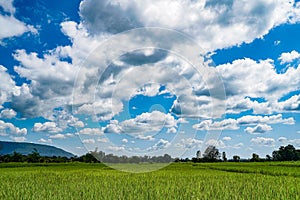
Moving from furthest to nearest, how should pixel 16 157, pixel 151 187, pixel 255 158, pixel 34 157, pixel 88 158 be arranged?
pixel 255 158, pixel 16 157, pixel 34 157, pixel 88 158, pixel 151 187

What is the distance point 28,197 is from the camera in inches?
276

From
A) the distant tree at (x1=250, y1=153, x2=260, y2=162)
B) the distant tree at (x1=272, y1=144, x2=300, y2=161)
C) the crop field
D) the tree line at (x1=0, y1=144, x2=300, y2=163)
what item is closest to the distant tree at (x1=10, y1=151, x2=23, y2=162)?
the tree line at (x1=0, y1=144, x2=300, y2=163)

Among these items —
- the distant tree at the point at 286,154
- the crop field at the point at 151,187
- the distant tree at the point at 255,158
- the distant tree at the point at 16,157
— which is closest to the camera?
the crop field at the point at 151,187

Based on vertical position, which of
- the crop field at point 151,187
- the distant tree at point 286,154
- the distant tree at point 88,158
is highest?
the distant tree at point 286,154

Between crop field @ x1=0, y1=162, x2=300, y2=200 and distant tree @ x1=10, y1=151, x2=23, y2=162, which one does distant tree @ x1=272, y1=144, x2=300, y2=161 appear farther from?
crop field @ x1=0, y1=162, x2=300, y2=200

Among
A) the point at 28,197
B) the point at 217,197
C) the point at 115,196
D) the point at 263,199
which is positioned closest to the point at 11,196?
the point at 28,197

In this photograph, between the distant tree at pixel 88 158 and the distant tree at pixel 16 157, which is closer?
the distant tree at pixel 88 158

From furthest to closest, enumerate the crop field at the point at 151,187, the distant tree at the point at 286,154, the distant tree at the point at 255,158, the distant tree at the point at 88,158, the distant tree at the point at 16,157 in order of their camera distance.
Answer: the distant tree at the point at 286,154 → the distant tree at the point at 255,158 → the distant tree at the point at 16,157 → the distant tree at the point at 88,158 → the crop field at the point at 151,187

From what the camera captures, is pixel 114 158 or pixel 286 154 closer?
pixel 114 158

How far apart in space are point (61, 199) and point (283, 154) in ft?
229

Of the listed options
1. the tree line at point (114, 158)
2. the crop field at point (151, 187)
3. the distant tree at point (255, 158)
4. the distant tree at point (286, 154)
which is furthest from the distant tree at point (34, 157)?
the distant tree at point (286, 154)

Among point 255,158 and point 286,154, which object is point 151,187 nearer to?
point 255,158

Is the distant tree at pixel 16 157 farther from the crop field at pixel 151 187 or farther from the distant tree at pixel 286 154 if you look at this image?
the distant tree at pixel 286 154

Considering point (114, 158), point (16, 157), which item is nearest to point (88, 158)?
point (16, 157)
